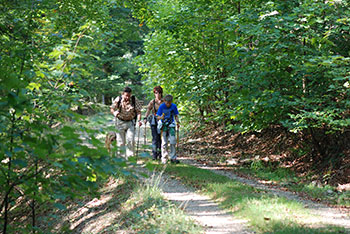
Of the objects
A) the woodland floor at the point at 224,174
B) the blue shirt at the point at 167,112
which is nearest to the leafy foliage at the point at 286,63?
the woodland floor at the point at 224,174

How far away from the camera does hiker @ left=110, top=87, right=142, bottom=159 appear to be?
30.9 feet

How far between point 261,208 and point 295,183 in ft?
13.5

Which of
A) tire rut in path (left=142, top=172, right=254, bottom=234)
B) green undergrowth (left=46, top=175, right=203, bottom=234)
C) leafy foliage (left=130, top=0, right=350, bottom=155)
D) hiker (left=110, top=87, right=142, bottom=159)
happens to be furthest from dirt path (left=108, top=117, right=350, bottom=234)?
leafy foliage (left=130, top=0, right=350, bottom=155)

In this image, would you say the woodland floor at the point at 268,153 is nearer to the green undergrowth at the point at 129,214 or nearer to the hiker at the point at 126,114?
the hiker at the point at 126,114

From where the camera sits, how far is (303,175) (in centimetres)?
989

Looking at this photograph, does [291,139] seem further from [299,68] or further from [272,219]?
[272,219]

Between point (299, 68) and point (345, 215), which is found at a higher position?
point (299, 68)

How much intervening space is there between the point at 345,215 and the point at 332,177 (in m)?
2.91

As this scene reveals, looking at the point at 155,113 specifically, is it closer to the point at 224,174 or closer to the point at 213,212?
the point at 224,174

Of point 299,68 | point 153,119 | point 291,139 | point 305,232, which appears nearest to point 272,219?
point 305,232

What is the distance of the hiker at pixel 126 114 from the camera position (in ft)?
30.9

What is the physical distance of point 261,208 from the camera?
5727 millimetres

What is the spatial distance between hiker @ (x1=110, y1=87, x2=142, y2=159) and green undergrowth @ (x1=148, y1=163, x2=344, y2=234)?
7.44 ft

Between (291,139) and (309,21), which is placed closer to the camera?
(309,21)
